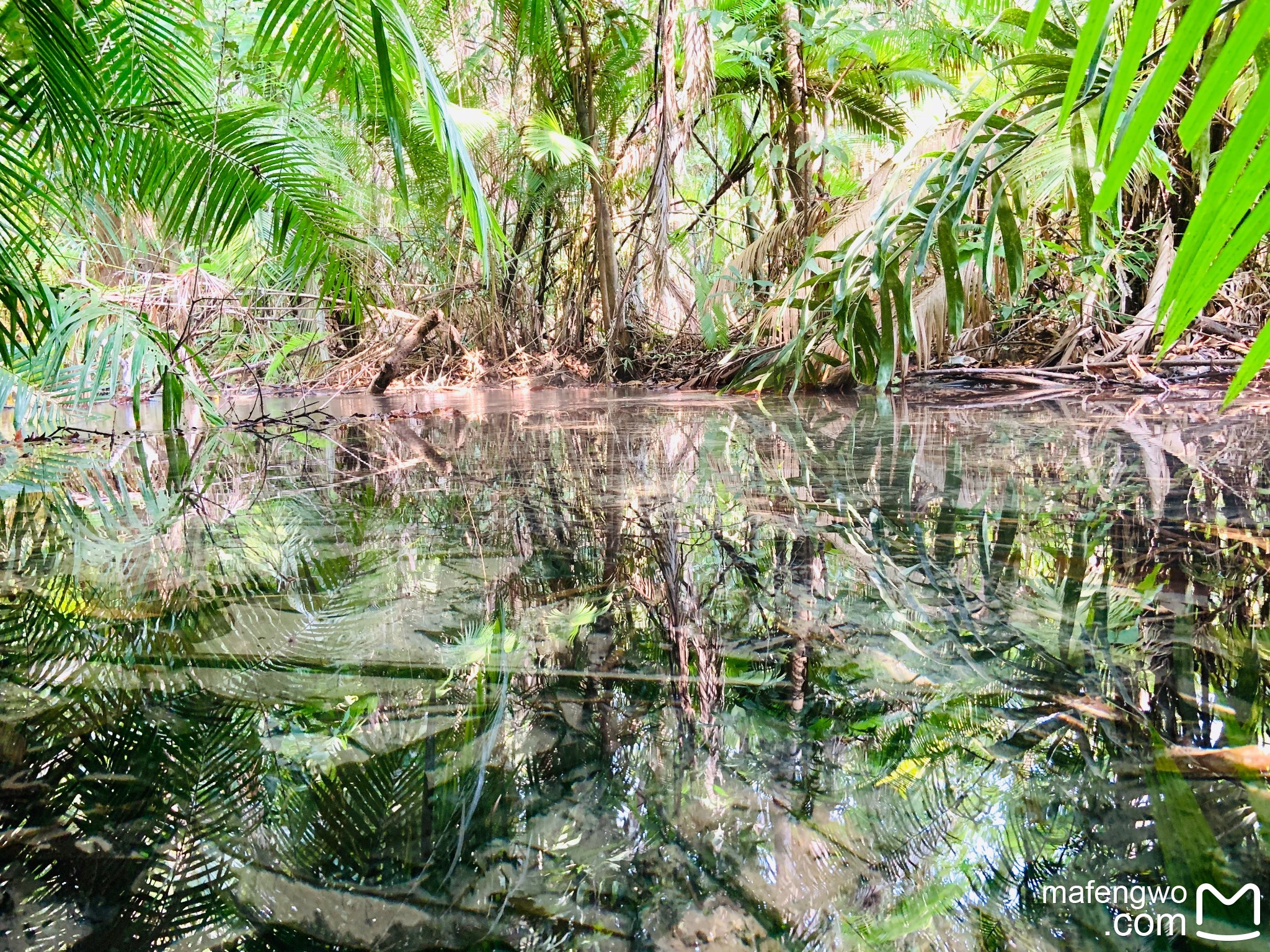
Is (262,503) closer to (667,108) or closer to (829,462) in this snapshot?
(829,462)

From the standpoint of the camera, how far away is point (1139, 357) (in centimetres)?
304

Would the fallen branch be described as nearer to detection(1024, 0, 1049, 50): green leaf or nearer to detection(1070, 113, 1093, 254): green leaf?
detection(1070, 113, 1093, 254): green leaf

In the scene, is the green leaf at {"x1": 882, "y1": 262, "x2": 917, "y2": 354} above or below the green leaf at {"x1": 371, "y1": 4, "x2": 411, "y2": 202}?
below

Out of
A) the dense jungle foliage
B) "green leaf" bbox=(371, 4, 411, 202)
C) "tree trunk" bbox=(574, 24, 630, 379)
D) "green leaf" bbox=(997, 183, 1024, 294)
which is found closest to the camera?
"green leaf" bbox=(371, 4, 411, 202)

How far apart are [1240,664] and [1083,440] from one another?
47.8 inches

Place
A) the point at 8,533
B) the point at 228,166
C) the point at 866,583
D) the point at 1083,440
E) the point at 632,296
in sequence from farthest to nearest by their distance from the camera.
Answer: the point at 632,296 < the point at 228,166 < the point at 1083,440 < the point at 8,533 < the point at 866,583

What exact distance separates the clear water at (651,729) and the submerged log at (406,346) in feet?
13.0

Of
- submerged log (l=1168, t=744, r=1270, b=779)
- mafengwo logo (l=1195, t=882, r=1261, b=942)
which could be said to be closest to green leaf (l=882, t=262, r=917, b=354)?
submerged log (l=1168, t=744, r=1270, b=779)

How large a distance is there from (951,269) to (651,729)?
5.85ft

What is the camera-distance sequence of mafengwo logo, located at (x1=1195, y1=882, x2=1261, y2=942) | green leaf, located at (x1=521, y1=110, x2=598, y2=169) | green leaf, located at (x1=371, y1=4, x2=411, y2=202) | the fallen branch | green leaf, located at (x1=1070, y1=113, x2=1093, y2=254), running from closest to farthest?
mafengwo logo, located at (x1=1195, y1=882, x2=1261, y2=942) < green leaf, located at (x1=371, y1=4, x2=411, y2=202) < green leaf, located at (x1=1070, y1=113, x2=1093, y2=254) < the fallen branch < green leaf, located at (x1=521, y1=110, x2=598, y2=169)

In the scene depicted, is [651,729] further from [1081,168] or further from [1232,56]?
[1081,168]

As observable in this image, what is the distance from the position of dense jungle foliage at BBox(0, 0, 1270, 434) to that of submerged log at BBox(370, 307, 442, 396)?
0.06 m

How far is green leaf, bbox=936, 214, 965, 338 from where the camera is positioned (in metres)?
1.91

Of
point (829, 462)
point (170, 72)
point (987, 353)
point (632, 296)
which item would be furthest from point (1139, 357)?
point (170, 72)
